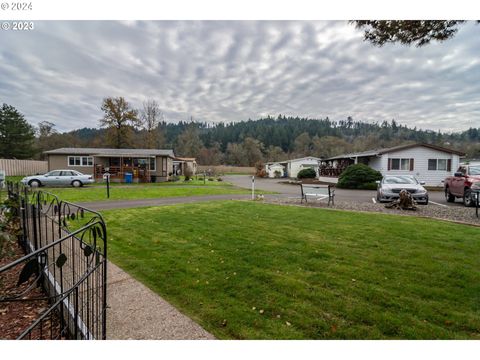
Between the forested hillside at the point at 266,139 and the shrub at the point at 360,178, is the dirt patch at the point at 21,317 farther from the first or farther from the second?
the forested hillside at the point at 266,139

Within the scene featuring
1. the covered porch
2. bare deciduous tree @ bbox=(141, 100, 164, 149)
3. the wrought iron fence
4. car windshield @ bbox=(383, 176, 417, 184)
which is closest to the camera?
the wrought iron fence

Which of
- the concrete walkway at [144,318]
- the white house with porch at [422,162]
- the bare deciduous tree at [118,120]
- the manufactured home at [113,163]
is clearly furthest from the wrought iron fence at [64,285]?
the bare deciduous tree at [118,120]

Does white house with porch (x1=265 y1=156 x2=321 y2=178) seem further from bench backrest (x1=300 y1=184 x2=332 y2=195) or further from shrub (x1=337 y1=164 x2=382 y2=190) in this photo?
bench backrest (x1=300 y1=184 x2=332 y2=195)

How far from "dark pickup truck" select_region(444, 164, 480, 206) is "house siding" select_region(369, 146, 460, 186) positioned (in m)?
10.9

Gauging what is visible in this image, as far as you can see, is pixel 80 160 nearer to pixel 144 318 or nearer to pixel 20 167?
pixel 20 167

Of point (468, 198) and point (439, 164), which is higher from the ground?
point (439, 164)

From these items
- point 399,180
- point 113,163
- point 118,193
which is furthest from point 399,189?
point 113,163

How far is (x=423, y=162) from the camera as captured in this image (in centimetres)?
2230

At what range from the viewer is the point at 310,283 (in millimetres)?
3146

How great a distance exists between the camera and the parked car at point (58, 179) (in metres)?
18.0

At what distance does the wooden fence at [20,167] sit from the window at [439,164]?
1690 inches

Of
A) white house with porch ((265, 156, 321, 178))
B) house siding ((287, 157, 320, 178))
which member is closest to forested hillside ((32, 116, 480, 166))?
house siding ((287, 157, 320, 178))

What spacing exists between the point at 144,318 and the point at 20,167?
35.5 meters

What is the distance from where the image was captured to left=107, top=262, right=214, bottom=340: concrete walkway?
7.32 ft
